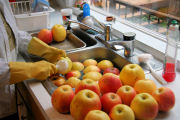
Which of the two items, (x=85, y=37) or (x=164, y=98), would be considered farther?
(x=85, y=37)

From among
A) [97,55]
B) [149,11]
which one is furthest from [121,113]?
[149,11]

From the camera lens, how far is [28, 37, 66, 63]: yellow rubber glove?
1.31m

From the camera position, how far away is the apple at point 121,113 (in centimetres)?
70

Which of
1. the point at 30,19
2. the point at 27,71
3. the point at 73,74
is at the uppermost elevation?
the point at 30,19

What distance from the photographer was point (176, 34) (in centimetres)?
107

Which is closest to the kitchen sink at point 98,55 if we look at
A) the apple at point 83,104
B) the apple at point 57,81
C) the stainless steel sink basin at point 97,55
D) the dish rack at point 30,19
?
the stainless steel sink basin at point 97,55

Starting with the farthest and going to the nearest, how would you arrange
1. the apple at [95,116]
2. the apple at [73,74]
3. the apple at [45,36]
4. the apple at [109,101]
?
1. the apple at [45,36]
2. the apple at [73,74]
3. the apple at [109,101]
4. the apple at [95,116]

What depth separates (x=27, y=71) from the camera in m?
1.05

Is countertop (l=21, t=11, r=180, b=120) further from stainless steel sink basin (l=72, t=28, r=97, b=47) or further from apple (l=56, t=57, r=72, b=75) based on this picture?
stainless steel sink basin (l=72, t=28, r=97, b=47)

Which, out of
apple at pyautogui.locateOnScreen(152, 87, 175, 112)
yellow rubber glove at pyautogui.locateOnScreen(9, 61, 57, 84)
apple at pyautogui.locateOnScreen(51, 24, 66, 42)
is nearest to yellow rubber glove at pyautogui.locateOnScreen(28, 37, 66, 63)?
yellow rubber glove at pyautogui.locateOnScreen(9, 61, 57, 84)

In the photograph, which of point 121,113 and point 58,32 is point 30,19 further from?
point 121,113

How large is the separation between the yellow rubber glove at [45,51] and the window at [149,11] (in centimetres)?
78

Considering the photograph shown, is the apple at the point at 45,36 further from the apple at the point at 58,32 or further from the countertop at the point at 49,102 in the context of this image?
the countertop at the point at 49,102

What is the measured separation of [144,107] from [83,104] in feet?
0.69
